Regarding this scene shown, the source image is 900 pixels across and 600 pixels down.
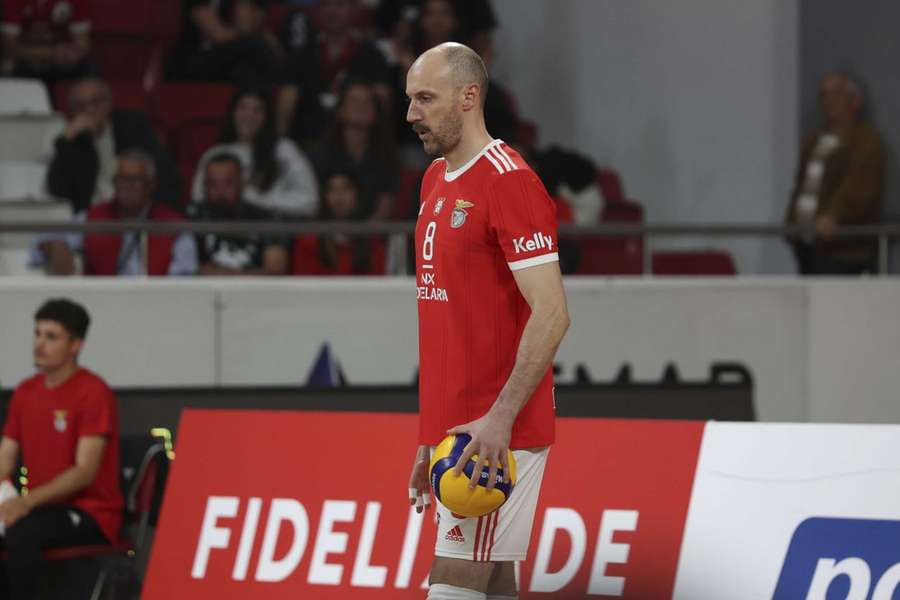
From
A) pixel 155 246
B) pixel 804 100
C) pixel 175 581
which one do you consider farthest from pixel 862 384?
pixel 175 581

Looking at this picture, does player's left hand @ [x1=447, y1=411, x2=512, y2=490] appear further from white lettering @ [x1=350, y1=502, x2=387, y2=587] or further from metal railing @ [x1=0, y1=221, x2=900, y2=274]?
metal railing @ [x1=0, y1=221, x2=900, y2=274]

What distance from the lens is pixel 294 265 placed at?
8742mm

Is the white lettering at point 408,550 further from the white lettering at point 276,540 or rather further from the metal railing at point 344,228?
the metal railing at point 344,228

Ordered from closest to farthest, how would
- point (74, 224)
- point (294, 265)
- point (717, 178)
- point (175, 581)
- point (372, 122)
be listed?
point (175, 581), point (74, 224), point (294, 265), point (372, 122), point (717, 178)

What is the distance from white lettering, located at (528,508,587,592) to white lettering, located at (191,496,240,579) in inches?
46.6

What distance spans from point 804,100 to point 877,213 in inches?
57.4

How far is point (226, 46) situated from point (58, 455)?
5832 millimetres

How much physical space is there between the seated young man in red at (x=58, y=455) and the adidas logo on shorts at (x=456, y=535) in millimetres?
2692

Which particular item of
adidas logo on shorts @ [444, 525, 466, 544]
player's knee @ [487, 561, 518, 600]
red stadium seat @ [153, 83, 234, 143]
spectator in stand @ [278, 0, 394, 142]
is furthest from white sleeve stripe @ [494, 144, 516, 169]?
red stadium seat @ [153, 83, 234, 143]

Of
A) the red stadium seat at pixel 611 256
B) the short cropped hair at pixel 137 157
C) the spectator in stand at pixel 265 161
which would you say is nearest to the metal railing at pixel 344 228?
the red stadium seat at pixel 611 256

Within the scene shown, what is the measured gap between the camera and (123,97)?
1135 centimetres

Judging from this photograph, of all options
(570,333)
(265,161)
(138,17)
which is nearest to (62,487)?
(570,333)

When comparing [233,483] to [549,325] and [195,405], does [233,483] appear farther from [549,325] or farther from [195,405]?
[549,325]

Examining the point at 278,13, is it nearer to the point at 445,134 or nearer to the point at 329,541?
the point at 329,541
